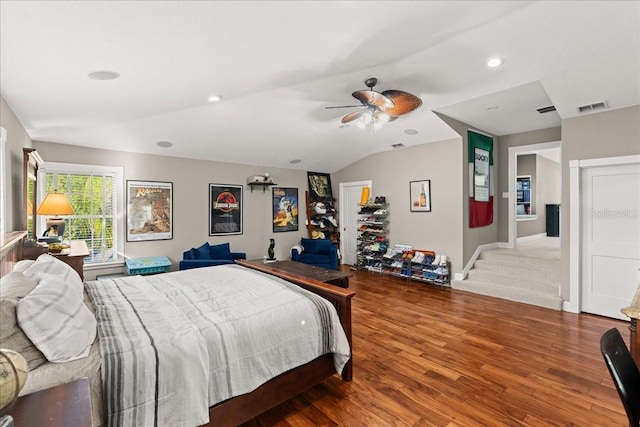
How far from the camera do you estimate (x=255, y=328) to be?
1.89 metres

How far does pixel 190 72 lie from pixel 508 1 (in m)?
2.35

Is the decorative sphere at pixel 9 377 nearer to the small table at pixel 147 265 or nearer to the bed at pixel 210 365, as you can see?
the bed at pixel 210 365

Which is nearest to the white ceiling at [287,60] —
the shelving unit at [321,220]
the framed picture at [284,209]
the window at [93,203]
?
the window at [93,203]

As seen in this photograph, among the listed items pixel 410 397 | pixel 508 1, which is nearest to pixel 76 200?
pixel 410 397

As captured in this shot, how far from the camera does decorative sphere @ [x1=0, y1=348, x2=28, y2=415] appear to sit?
69 cm

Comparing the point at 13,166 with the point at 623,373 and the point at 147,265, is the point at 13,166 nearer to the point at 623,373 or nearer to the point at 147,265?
the point at 147,265

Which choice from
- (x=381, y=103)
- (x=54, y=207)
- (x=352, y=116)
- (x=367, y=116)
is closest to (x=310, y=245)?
(x=352, y=116)

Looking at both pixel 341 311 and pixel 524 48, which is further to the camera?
pixel 524 48

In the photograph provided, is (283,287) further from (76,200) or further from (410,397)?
(76,200)

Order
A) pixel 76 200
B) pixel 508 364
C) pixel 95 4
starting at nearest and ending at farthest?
pixel 95 4 < pixel 508 364 < pixel 76 200

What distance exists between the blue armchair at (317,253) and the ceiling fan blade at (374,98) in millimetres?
3410

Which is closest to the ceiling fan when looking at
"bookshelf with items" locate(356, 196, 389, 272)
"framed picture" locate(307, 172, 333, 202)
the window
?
"bookshelf with items" locate(356, 196, 389, 272)

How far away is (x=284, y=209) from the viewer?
6.88 meters

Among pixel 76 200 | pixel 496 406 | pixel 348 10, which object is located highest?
pixel 348 10
